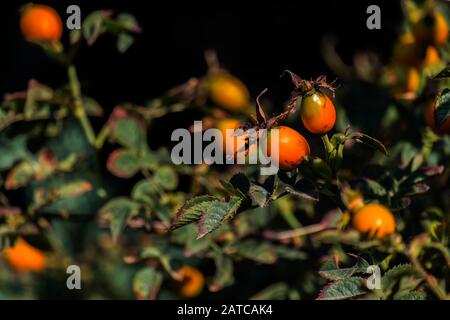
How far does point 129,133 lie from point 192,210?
441 mm

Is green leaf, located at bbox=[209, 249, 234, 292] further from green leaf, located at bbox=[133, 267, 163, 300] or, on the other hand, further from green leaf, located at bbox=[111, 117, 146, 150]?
green leaf, located at bbox=[111, 117, 146, 150]

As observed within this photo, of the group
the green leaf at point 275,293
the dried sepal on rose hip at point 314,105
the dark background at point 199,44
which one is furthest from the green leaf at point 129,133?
the dark background at point 199,44

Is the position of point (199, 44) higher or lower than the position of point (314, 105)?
higher

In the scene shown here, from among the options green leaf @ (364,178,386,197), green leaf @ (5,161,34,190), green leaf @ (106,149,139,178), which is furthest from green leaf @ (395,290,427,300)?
→ green leaf @ (5,161,34,190)

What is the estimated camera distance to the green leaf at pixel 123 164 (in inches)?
50.2

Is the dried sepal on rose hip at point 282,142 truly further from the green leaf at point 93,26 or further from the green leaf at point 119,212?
the green leaf at point 93,26

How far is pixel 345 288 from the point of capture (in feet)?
3.01

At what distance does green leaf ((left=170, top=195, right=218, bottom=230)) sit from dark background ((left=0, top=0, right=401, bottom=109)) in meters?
1.23

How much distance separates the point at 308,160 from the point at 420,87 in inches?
17.3

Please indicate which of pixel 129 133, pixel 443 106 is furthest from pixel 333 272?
pixel 129 133

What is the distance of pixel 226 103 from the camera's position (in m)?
1.60

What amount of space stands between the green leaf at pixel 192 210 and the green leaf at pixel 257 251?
31 cm

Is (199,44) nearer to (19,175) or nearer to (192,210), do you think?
(19,175)
